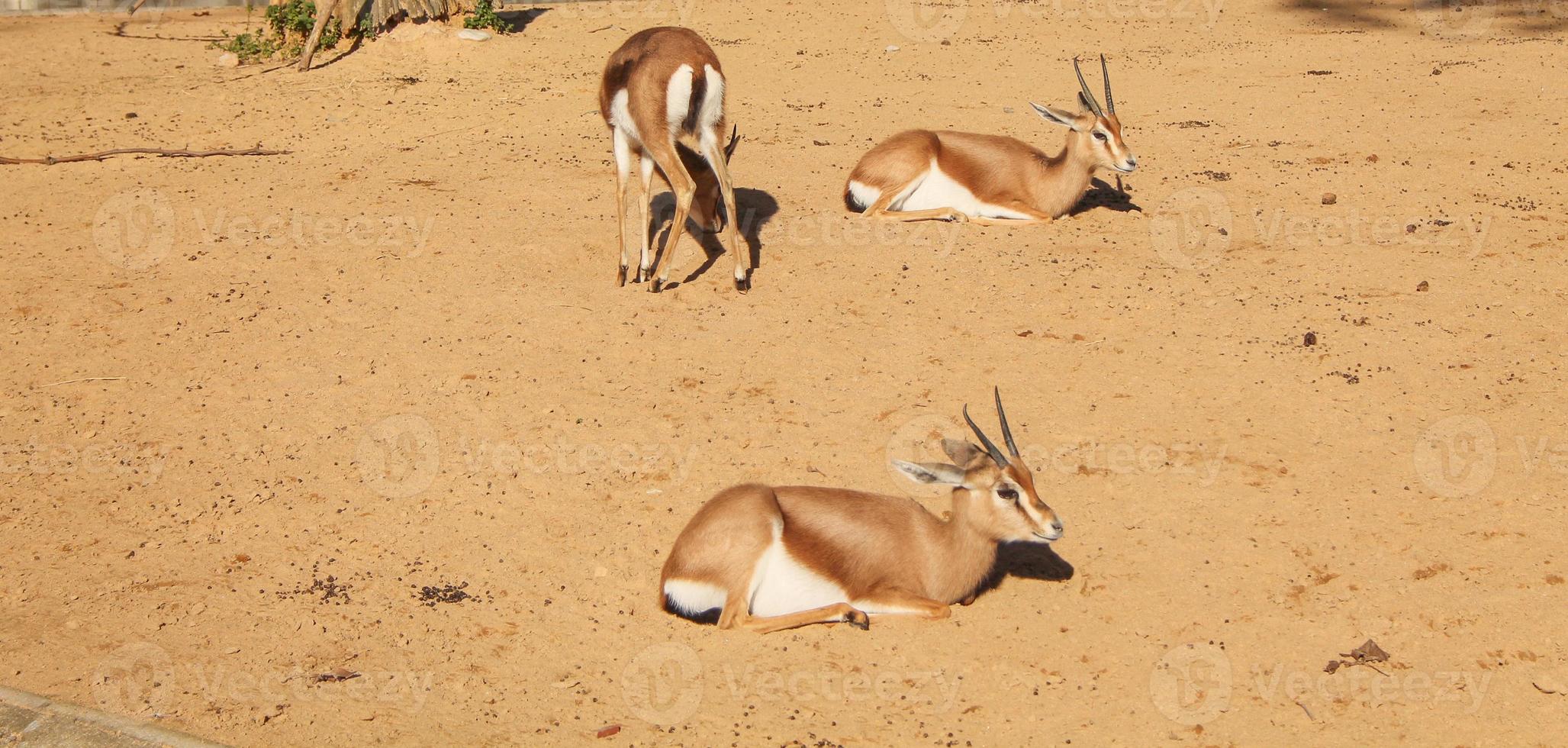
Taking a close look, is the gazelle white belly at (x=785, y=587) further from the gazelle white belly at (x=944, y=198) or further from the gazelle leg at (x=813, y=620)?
the gazelle white belly at (x=944, y=198)

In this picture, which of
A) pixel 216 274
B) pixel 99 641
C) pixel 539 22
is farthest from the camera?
pixel 539 22

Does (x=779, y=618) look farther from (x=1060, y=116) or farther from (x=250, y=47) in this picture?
(x=250, y=47)

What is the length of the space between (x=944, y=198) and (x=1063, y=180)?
2.98 ft

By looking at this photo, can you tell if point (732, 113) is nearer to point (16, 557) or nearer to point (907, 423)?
point (907, 423)

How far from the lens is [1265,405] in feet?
23.4

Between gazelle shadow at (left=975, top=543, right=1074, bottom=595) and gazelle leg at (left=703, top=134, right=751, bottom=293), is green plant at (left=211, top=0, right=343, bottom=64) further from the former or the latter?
gazelle shadow at (left=975, top=543, right=1074, bottom=595)

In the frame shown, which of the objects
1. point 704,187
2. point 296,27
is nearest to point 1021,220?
point 704,187

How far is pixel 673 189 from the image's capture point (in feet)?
28.9

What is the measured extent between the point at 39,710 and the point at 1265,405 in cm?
592

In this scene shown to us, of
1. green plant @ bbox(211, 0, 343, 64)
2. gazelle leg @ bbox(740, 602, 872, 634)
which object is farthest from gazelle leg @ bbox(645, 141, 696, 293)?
green plant @ bbox(211, 0, 343, 64)

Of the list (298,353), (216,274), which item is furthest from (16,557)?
(216,274)

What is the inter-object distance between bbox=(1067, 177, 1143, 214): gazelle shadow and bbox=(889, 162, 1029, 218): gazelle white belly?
2.13ft

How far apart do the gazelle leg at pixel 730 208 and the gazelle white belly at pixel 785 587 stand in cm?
332

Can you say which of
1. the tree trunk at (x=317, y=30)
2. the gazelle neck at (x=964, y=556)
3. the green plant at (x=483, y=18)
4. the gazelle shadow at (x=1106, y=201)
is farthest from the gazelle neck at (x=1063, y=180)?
the tree trunk at (x=317, y=30)
